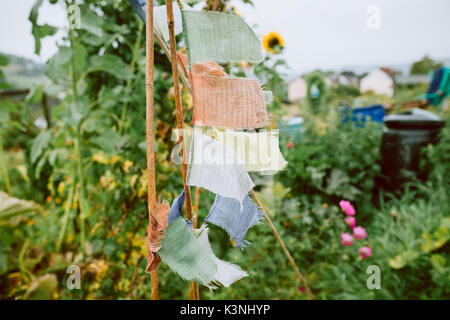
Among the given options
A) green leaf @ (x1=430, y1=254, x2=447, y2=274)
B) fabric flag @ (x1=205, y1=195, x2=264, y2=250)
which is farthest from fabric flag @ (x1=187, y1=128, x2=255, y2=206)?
green leaf @ (x1=430, y1=254, x2=447, y2=274)

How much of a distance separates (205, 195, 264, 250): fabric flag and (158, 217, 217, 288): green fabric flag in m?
0.10

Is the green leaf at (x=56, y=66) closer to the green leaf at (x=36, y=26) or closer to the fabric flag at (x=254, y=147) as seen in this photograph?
the green leaf at (x=36, y=26)

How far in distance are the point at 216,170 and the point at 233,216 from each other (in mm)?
191

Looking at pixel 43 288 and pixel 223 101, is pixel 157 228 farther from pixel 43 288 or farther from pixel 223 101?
pixel 43 288

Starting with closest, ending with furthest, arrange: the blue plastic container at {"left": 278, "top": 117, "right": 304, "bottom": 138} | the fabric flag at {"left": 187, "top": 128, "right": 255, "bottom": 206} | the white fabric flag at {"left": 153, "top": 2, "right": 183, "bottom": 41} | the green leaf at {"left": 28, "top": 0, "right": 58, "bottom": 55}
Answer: the fabric flag at {"left": 187, "top": 128, "right": 255, "bottom": 206}, the white fabric flag at {"left": 153, "top": 2, "right": 183, "bottom": 41}, the green leaf at {"left": 28, "top": 0, "right": 58, "bottom": 55}, the blue plastic container at {"left": 278, "top": 117, "right": 304, "bottom": 138}

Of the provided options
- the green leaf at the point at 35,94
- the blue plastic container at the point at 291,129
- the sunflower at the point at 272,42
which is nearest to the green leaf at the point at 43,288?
the green leaf at the point at 35,94

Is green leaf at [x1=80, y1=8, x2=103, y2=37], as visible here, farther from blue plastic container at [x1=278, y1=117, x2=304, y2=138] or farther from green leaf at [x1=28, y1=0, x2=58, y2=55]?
blue plastic container at [x1=278, y1=117, x2=304, y2=138]

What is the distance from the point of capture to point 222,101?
461 mm

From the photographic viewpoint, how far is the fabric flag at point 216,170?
0.42 m

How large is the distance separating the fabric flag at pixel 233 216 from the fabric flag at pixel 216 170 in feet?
0.49

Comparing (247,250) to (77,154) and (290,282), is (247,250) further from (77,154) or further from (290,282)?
(77,154)

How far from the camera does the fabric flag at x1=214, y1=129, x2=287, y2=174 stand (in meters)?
0.50

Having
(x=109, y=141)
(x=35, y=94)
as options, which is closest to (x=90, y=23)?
(x=109, y=141)
